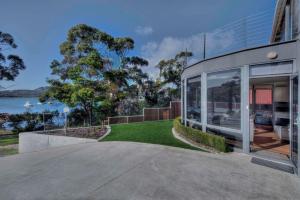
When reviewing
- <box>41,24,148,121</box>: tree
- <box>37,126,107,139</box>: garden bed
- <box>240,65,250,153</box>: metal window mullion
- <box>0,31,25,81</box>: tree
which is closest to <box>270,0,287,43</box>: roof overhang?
<box>240,65,250,153</box>: metal window mullion

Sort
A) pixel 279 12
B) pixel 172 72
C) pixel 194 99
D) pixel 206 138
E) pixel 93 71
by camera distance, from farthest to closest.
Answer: pixel 172 72 → pixel 93 71 → pixel 279 12 → pixel 194 99 → pixel 206 138

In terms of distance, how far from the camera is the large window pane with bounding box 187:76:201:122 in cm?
782

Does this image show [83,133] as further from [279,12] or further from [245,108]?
[279,12]

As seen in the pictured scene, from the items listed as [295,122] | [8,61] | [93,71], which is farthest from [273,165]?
[8,61]

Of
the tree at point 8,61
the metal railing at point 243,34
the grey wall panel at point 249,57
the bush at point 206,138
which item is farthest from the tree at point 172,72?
the tree at point 8,61

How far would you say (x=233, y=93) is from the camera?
617 centimetres

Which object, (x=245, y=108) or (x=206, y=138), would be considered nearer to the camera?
(x=245, y=108)

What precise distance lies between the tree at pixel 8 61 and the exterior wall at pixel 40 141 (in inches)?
384

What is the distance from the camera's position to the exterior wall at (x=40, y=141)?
9.40 metres

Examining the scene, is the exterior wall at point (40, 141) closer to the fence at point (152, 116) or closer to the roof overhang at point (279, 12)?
the fence at point (152, 116)

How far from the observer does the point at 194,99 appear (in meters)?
8.27

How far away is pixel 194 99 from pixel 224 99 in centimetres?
190

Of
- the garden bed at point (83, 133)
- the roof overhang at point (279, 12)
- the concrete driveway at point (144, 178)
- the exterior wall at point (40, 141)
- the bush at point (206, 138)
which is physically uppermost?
the roof overhang at point (279, 12)

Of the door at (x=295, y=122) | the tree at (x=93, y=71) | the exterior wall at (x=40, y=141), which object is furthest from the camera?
the tree at (x=93, y=71)
